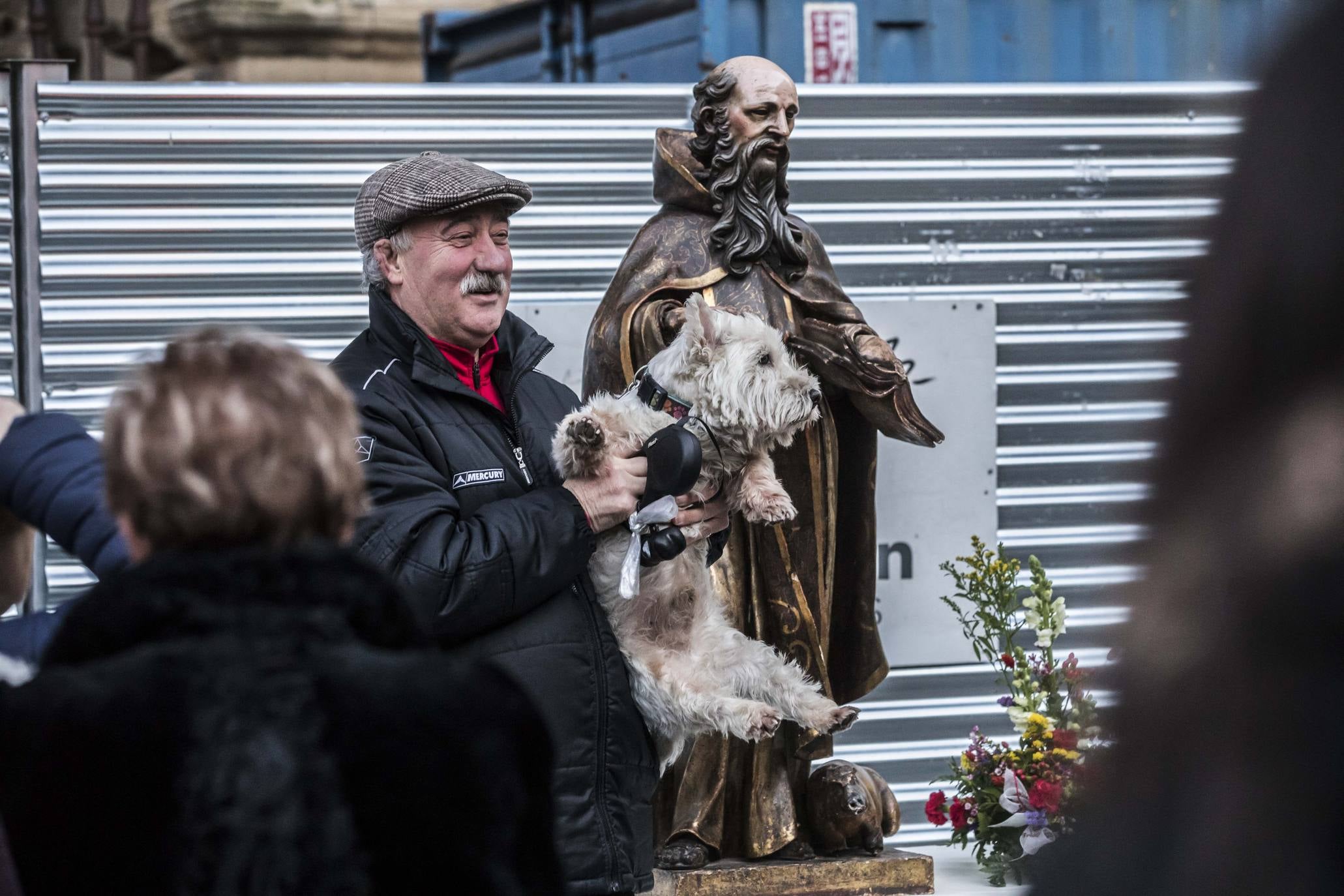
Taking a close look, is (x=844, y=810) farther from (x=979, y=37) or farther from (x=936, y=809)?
(x=979, y=37)

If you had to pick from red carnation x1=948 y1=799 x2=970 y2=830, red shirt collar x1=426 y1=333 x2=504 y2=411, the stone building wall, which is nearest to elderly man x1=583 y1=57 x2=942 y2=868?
red carnation x1=948 y1=799 x2=970 y2=830

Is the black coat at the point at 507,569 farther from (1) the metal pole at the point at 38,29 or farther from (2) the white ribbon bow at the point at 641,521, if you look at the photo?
(1) the metal pole at the point at 38,29

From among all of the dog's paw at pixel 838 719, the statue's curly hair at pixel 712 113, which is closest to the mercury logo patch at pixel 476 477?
the dog's paw at pixel 838 719

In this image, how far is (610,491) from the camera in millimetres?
3316

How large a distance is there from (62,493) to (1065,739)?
322 cm

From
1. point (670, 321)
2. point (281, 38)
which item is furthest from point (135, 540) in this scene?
point (281, 38)

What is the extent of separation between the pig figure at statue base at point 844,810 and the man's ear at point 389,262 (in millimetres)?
1917

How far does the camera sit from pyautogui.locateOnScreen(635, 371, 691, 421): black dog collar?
11.6 ft

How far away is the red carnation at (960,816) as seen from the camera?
4.94m

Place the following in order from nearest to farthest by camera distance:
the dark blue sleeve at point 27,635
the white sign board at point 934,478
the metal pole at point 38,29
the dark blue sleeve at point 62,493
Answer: the dark blue sleeve at point 62,493
the dark blue sleeve at point 27,635
the white sign board at point 934,478
the metal pole at point 38,29

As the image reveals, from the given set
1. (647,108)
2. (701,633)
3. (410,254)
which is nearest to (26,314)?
(647,108)

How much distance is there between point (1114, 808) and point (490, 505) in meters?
2.38

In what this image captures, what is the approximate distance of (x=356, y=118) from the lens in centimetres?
596

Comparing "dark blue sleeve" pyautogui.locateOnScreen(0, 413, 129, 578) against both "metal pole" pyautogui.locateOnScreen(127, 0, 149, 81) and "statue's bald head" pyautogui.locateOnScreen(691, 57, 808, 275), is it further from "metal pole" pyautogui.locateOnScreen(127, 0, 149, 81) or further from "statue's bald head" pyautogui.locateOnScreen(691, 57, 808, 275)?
"metal pole" pyautogui.locateOnScreen(127, 0, 149, 81)
